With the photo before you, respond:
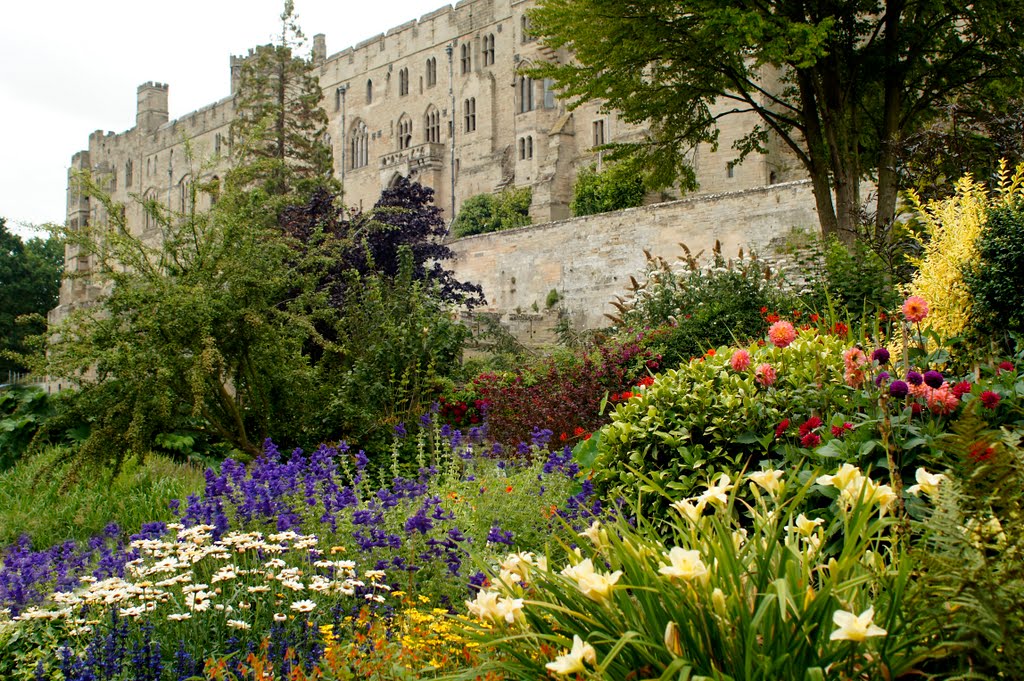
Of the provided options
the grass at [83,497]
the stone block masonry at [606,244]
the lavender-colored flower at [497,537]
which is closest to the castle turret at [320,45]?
the stone block masonry at [606,244]

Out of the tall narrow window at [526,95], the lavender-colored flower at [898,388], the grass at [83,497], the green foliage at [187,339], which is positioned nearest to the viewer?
the lavender-colored flower at [898,388]

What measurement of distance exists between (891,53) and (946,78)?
1364 millimetres

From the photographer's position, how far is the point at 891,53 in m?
14.4

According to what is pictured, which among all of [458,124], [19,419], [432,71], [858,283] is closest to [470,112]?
[458,124]

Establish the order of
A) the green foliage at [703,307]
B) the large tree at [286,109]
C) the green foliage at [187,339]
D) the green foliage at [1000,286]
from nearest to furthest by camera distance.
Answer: the green foliage at [1000,286] → the green foliage at [187,339] → the green foliage at [703,307] → the large tree at [286,109]

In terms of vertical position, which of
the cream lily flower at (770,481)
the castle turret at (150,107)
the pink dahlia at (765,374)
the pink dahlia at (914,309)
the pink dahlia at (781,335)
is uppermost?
the castle turret at (150,107)

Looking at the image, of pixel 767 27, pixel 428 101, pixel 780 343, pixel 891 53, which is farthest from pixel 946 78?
pixel 428 101

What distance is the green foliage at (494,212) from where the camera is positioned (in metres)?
42.9

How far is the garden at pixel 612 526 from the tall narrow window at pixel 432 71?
47081mm

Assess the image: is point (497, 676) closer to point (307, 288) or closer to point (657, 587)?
point (657, 587)

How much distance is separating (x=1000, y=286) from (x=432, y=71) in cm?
5175

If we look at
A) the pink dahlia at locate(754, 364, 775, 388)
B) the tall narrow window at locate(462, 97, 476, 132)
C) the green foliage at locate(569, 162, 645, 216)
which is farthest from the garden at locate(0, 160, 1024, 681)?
the tall narrow window at locate(462, 97, 476, 132)

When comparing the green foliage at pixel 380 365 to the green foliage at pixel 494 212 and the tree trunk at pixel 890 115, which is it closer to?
the tree trunk at pixel 890 115

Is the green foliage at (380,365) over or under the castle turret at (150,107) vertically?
under
